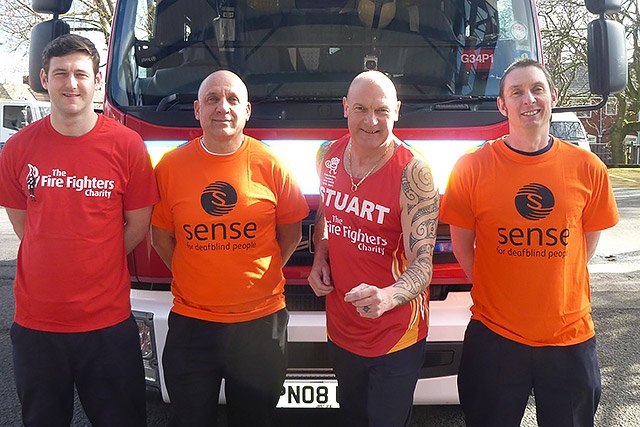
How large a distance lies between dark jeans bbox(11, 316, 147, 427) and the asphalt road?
59cm

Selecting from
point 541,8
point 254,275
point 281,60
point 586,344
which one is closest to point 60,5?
point 281,60

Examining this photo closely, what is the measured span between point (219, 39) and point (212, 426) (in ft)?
6.67

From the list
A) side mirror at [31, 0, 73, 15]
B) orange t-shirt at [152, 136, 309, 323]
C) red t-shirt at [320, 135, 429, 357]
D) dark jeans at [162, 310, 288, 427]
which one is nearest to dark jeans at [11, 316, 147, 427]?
dark jeans at [162, 310, 288, 427]

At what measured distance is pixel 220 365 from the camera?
7.82 ft

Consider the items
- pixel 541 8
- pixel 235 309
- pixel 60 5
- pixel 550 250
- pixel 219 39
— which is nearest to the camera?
pixel 550 250

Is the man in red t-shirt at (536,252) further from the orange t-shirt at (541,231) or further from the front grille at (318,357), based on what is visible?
the front grille at (318,357)

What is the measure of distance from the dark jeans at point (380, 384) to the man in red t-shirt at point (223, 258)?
33 centimetres

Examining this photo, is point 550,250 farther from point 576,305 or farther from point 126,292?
point 126,292

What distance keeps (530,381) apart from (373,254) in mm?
733

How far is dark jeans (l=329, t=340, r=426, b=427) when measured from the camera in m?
2.20

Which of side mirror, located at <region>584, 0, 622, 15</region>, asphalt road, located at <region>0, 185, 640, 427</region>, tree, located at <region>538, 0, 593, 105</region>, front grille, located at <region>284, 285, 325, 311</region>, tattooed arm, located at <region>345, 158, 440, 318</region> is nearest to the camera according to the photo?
tattooed arm, located at <region>345, 158, 440, 318</region>

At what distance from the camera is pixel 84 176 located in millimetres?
2244

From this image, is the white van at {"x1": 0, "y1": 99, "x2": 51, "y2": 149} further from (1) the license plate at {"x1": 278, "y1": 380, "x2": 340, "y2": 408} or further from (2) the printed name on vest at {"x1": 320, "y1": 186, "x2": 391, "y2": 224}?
(2) the printed name on vest at {"x1": 320, "y1": 186, "x2": 391, "y2": 224}

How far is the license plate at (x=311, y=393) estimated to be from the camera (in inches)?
107
